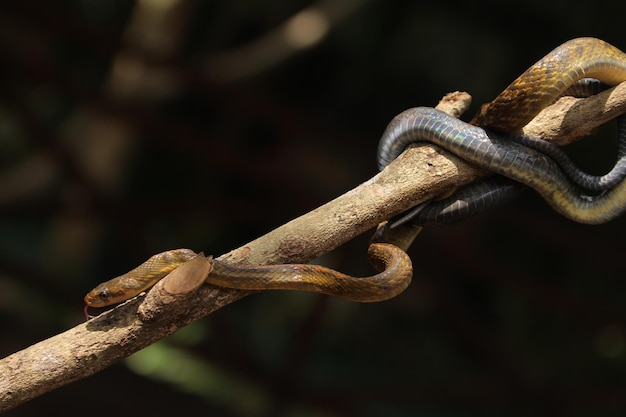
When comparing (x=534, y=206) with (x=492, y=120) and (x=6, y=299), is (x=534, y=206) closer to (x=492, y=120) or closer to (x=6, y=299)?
(x=492, y=120)

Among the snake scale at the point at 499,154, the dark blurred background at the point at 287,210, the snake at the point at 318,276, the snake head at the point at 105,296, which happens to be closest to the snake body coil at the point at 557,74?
the snake scale at the point at 499,154

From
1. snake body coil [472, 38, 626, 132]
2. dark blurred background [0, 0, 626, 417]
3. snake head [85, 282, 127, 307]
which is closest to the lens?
snake body coil [472, 38, 626, 132]

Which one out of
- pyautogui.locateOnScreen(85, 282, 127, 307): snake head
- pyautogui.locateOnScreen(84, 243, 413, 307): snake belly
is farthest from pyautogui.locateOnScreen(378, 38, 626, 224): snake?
pyautogui.locateOnScreen(85, 282, 127, 307): snake head

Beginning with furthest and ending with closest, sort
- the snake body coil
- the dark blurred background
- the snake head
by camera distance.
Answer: the dark blurred background < the snake head < the snake body coil

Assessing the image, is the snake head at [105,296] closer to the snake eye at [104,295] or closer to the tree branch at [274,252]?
the snake eye at [104,295]

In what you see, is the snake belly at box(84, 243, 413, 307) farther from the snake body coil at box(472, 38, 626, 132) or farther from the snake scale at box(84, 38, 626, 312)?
the snake body coil at box(472, 38, 626, 132)
